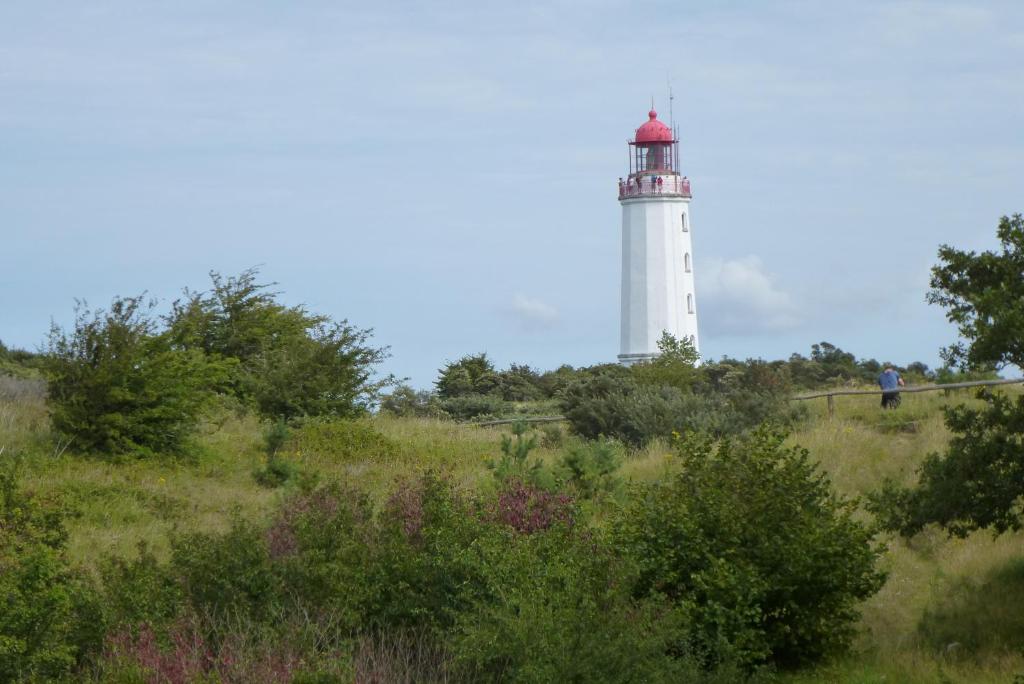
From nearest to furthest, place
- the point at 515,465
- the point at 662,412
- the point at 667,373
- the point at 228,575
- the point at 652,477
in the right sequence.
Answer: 1. the point at 228,575
2. the point at 515,465
3. the point at 652,477
4. the point at 662,412
5. the point at 667,373

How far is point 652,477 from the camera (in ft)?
73.7

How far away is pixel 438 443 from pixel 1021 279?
43.6 ft

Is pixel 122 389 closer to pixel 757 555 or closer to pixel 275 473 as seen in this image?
pixel 275 473

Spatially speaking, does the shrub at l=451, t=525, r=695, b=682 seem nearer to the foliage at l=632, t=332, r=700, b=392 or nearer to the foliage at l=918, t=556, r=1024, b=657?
the foliage at l=918, t=556, r=1024, b=657

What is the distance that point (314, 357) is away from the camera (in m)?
28.5

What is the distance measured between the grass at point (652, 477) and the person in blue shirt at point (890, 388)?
0.98 ft

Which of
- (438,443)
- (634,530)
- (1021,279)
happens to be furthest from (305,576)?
(438,443)

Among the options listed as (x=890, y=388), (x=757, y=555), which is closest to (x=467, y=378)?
(x=890, y=388)

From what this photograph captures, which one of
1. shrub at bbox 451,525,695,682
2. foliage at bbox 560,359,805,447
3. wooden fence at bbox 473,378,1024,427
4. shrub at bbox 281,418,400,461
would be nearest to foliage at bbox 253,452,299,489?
shrub at bbox 281,418,400,461

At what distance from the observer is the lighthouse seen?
177 ft

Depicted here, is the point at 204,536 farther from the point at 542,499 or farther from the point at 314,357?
the point at 314,357

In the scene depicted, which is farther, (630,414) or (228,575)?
(630,414)

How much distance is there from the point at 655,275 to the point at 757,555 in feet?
131

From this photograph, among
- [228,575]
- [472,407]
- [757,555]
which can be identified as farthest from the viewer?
[472,407]
